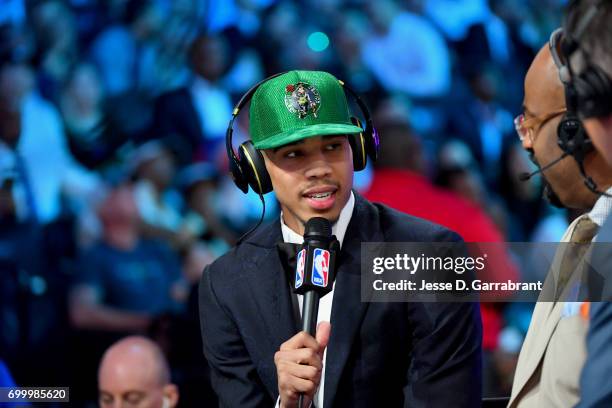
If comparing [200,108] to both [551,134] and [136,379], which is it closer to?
[136,379]

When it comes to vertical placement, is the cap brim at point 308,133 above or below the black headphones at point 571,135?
above

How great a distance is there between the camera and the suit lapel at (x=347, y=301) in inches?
90.3

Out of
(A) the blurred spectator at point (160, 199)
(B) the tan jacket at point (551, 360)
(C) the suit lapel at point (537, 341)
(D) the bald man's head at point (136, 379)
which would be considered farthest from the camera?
(A) the blurred spectator at point (160, 199)

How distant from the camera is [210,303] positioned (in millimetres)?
2482

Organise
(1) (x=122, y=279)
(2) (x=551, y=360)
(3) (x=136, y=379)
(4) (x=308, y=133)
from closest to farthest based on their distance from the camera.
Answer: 1. (2) (x=551, y=360)
2. (4) (x=308, y=133)
3. (3) (x=136, y=379)
4. (1) (x=122, y=279)

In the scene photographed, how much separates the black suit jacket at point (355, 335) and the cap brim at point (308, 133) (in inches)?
9.7

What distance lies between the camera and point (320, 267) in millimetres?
2004

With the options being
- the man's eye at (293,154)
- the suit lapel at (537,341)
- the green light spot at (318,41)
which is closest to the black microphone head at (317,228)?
the man's eye at (293,154)

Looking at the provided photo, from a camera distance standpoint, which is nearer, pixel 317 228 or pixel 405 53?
pixel 317 228

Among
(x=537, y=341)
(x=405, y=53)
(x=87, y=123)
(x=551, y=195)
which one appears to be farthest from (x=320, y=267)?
(x=405, y=53)

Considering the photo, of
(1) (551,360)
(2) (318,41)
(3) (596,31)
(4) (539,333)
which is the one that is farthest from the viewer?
(2) (318,41)

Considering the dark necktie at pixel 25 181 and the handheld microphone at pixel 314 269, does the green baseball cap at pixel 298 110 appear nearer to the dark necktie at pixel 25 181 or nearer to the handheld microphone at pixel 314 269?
the handheld microphone at pixel 314 269

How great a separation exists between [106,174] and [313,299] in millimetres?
2632

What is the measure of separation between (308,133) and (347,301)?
15.8 inches
